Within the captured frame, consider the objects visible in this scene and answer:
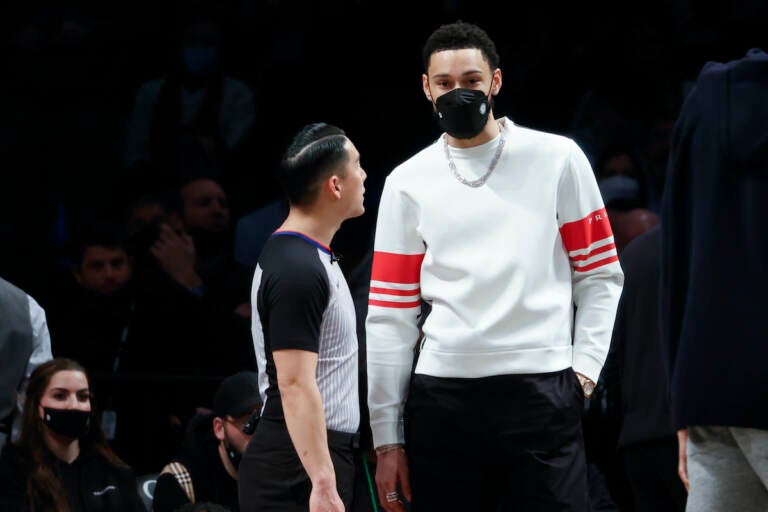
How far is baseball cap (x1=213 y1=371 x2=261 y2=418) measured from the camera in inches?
210

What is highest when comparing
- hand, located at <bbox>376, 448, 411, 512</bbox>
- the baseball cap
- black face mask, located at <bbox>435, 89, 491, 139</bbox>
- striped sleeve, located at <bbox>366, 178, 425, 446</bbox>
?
black face mask, located at <bbox>435, 89, 491, 139</bbox>

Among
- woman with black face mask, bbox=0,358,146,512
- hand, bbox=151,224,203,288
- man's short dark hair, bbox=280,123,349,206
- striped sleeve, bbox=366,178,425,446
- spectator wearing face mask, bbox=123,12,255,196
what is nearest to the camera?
striped sleeve, bbox=366,178,425,446

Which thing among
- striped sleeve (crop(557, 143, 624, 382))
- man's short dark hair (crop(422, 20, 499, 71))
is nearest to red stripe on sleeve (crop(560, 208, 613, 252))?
striped sleeve (crop(557, 143, 624, 382))

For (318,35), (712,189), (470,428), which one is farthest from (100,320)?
(712,189)

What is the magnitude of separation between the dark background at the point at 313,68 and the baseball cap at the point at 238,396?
2.02m

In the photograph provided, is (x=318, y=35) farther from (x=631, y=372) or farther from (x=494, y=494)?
(x=494, y=494)

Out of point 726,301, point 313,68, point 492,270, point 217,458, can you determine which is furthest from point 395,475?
point 313,68

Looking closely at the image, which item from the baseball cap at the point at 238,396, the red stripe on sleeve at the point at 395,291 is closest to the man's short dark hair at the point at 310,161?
the red stripe on sleeve at the point at 395,291

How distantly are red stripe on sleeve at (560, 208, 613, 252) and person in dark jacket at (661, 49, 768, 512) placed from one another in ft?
1.77

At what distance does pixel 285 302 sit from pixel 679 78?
16.4 feet

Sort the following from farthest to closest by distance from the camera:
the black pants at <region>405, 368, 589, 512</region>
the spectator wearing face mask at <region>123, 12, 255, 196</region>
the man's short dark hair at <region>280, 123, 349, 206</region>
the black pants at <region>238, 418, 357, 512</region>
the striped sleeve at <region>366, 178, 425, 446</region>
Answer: the spectator wearing face mask at <region>123, 12, 255, 196</region>, the man's short dark hair at <region>280, 123, 349, 206</region>, the black pants at <region>238, 418, 357, 512</region>, the striped sleeve at <region>366, 178, 425, 446</region>, the black pants at <region>405, 368, 589, 512</region>

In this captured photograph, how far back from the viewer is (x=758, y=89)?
256cm

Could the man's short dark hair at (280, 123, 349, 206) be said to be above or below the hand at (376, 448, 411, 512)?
→ above

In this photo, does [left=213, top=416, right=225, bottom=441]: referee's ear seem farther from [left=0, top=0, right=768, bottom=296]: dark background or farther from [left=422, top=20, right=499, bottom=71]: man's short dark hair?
[left=422, top=20, right=499, bottom=71]: man's short dark hair
